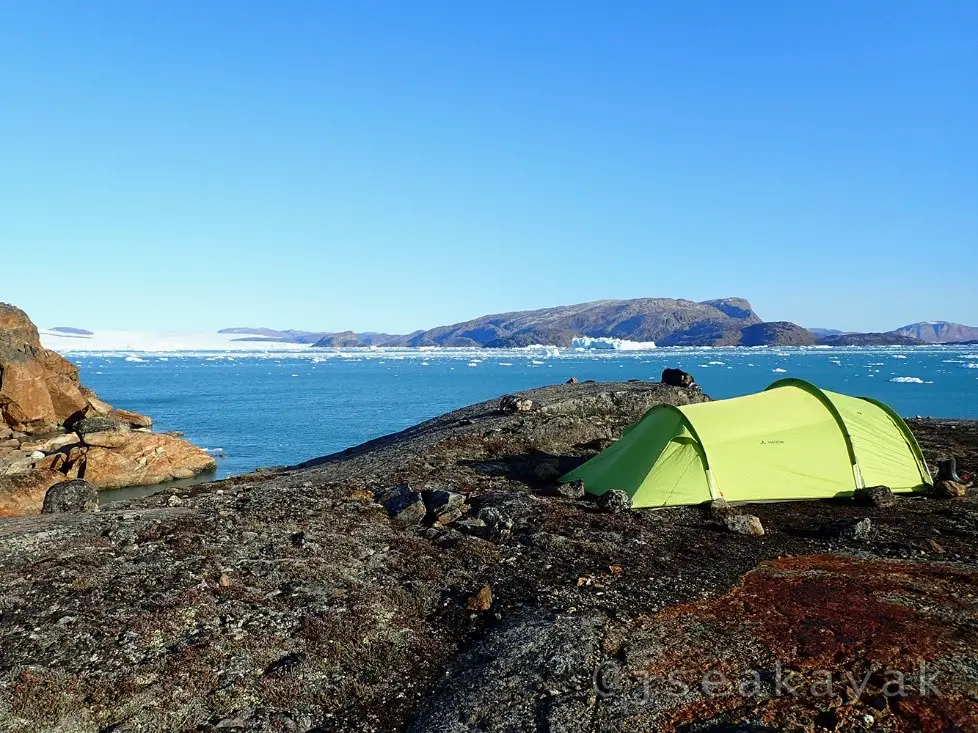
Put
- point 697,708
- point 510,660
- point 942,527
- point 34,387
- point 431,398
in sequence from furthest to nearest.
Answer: point 431,398 → point 34,387 → point 942,527 → point 510,660 → point 697,708

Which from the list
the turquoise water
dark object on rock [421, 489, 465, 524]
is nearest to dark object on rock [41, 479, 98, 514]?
dark object on rock [421, 489, 465, 524]

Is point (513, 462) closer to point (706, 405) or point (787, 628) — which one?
point (706, 405)

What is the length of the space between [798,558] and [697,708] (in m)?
4.61

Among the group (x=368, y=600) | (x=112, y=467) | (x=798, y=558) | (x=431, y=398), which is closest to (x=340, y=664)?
(x=368, y=600)

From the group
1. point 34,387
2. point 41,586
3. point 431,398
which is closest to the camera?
point 41,586

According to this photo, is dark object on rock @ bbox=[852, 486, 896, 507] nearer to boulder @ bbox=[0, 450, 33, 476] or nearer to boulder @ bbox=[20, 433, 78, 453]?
boulder @ bbox=[0, 450, 33, 476]

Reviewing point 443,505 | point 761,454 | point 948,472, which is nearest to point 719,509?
point 761,454

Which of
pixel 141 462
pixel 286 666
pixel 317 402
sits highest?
pixel 286 666

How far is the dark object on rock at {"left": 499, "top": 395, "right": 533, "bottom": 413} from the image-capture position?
67.8 ft

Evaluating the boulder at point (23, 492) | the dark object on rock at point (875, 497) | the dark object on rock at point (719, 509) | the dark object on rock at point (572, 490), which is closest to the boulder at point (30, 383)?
the boulder at point (23, 492)

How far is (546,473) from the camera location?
583 inches

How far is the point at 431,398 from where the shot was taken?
2694 inches

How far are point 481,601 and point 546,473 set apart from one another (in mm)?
6737

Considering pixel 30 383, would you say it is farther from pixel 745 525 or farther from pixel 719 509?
pixel 745 525
